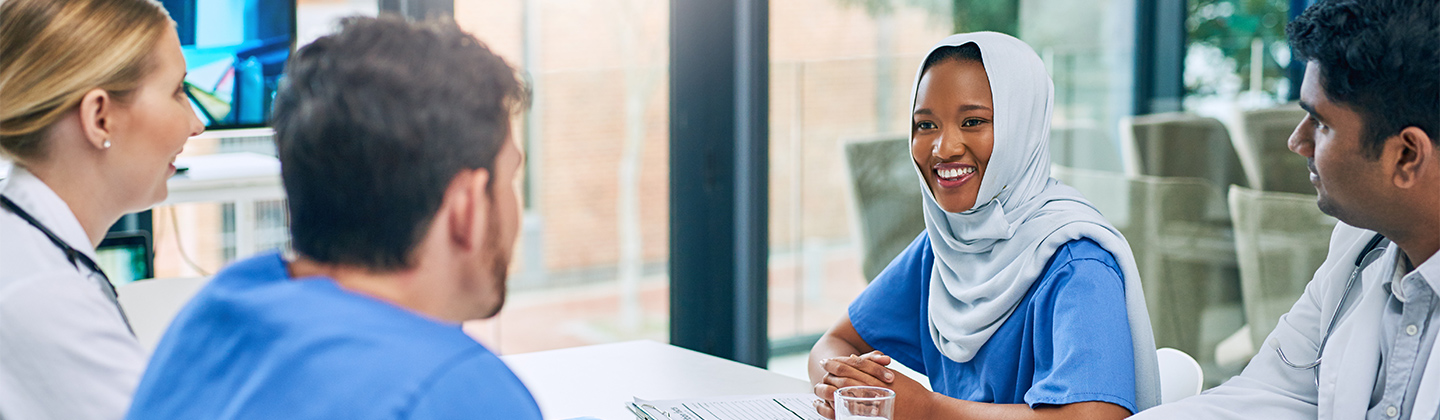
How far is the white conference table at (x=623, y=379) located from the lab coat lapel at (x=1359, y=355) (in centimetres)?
71

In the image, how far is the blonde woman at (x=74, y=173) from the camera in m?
1.06

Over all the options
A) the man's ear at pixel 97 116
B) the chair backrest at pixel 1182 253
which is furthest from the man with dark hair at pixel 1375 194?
the chair backrest at pixel 1182 253

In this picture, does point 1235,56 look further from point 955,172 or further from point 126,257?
point 126,257

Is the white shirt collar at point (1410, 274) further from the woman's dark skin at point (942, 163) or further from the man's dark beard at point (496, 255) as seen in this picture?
the man's dark beard at point (496, 255)

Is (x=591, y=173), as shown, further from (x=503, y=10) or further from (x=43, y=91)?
(x=43, y=91)

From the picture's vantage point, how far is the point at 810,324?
11.7 ft

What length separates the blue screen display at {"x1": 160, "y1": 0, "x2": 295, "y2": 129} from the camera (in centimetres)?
242

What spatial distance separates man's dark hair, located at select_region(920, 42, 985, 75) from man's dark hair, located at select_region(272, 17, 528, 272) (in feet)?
3.19

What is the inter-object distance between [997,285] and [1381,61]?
1.89 feet

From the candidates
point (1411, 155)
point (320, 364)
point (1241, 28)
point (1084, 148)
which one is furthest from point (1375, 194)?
point (1084, 148)

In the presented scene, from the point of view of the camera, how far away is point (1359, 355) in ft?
3.97

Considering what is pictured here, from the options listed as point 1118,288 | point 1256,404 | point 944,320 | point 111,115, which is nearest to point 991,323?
point 944,320

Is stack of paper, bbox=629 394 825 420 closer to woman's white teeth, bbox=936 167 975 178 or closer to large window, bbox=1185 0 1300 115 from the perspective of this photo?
woman's white teeth, bbox=936 167 975 178

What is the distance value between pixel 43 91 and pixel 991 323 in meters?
1.20
